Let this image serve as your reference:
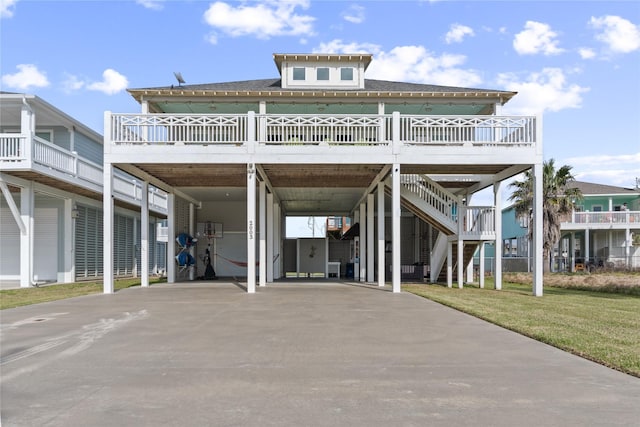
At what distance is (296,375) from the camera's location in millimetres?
5168

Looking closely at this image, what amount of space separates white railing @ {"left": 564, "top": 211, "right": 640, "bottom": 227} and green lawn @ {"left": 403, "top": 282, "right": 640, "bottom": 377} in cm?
2537

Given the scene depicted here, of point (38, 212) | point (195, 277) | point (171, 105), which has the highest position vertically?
point (171, 105)

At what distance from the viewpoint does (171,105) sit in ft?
69.5

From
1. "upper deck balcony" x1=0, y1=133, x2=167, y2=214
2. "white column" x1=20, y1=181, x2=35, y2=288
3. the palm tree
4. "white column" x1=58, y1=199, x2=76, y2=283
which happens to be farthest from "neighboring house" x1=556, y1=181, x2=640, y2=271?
"white column" x1=20, y1=181, x2=35, y2=288

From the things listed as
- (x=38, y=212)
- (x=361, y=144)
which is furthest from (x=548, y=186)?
(x=38, y=212)

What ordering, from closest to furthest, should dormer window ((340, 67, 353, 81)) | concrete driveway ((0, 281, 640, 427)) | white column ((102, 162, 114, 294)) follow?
concrete driveway ((0, 281, 640, 427)), white column ((102, 162, 114, 294)), dormer window ((340, 67, 353, 81))

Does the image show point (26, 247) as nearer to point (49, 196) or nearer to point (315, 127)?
point (49, 196)

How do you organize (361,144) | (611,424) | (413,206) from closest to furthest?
(611,424)
(361,144)
(413,206)

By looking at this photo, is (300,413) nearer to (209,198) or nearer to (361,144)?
(361,144)

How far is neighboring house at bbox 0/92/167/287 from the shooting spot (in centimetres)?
1773

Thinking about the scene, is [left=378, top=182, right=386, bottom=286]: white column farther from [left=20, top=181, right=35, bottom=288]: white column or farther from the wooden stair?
[left=20, top=181, right=35, bottom=288]: white column

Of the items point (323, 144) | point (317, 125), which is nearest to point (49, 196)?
point (317, 125)

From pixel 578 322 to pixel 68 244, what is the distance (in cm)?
1943

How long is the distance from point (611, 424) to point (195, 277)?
22.1 m
